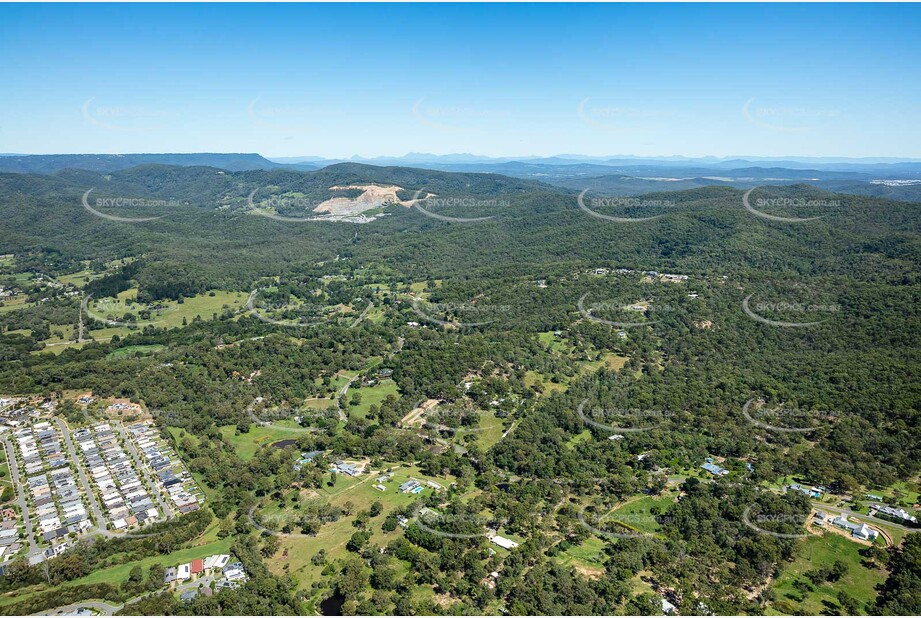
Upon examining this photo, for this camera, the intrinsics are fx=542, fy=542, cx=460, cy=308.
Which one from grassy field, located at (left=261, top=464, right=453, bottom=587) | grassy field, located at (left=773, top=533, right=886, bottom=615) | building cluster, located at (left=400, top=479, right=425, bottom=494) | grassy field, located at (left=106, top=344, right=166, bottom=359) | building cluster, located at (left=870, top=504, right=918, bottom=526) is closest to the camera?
grassy field, located at (left=773, top=533, right=886, bottom=615)

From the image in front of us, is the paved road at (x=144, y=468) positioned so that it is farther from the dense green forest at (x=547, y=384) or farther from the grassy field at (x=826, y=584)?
the grassy field at (x=826, y=584)

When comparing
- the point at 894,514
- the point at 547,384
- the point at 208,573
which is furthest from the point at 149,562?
the point at 894,514

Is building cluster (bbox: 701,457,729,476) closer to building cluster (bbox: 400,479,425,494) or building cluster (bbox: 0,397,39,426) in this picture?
building cluster (bbox: 400,479,425,494)

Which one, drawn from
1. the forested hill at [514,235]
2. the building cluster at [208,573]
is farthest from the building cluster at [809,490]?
the forested hill at [514,235]

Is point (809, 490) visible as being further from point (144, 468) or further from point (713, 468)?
point (144, 468)

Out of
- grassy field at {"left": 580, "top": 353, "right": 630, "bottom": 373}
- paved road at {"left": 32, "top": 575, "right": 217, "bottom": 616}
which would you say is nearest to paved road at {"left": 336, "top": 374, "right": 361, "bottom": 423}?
paved road at {"left": 32, "top": 575, "right": 217, "bottom": 616}

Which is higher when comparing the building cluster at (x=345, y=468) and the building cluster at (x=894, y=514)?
the building cluster at (x=894, y=514)

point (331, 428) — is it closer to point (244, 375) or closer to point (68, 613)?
point (244, 375)

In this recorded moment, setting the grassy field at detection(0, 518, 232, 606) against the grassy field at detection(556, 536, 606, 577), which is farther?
the grassy field at detection(556, 536, 606, 577)
